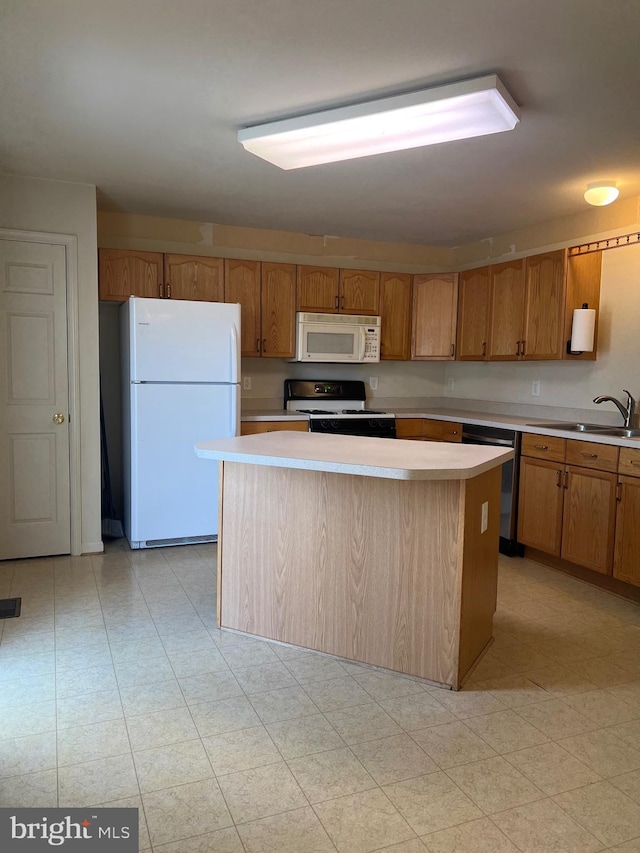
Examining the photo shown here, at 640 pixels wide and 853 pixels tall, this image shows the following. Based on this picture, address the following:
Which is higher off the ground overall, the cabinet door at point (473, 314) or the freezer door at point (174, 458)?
the cabinet door at point (473, 314)

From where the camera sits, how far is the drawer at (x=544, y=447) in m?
3.79

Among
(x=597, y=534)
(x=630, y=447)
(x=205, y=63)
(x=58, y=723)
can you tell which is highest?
(x=205, y=63)

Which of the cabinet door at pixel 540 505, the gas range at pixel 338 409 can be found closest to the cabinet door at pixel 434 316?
the gas range at pixel 338 409

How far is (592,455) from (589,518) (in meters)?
0.37

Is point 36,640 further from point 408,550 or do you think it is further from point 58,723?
point 408,550

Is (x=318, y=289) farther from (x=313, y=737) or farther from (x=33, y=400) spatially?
(x=313, y=737)

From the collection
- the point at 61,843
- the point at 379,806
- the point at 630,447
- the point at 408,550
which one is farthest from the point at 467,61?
the point at 61,843

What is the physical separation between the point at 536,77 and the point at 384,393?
3.52 metres

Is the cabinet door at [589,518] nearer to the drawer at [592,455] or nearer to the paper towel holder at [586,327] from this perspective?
the drawer at [592,455]

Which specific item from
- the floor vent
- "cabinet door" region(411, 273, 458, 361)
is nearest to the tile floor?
the floor vent

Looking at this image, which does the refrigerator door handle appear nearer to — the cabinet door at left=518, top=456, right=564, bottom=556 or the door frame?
the door frame

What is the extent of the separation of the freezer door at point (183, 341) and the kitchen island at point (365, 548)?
1.39m

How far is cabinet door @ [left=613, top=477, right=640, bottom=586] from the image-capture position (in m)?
3.29

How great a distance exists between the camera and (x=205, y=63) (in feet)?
7.39
